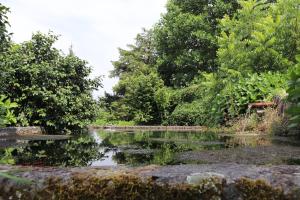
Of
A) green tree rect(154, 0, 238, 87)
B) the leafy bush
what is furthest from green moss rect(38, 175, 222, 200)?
green tree rect(154, 0, 238, 87)

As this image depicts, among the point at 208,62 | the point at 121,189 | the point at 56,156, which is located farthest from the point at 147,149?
the point at 208,62

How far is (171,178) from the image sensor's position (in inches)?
71.2

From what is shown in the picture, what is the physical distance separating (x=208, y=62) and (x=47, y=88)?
19.7 m

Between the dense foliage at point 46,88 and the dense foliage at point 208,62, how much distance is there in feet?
5.74

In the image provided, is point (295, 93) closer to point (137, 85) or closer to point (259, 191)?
point (259, 191)

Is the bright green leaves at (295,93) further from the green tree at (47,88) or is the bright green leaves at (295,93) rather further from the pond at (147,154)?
the green tree at (47,88)

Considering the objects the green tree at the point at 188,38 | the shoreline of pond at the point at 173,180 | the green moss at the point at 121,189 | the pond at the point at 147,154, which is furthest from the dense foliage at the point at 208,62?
the green moss at the point at 121,189

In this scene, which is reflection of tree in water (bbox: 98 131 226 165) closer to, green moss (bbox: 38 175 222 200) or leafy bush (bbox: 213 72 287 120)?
green moss (bbox: 38 175 222 200)

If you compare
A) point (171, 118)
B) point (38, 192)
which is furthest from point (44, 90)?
point (171, 118)

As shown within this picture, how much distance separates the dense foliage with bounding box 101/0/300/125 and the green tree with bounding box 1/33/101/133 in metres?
1.72

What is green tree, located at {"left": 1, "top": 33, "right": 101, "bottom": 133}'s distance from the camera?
956 cm

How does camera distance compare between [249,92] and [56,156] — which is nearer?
[56,156]

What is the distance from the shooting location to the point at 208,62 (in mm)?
28438

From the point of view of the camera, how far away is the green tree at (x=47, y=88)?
9.56 metres
